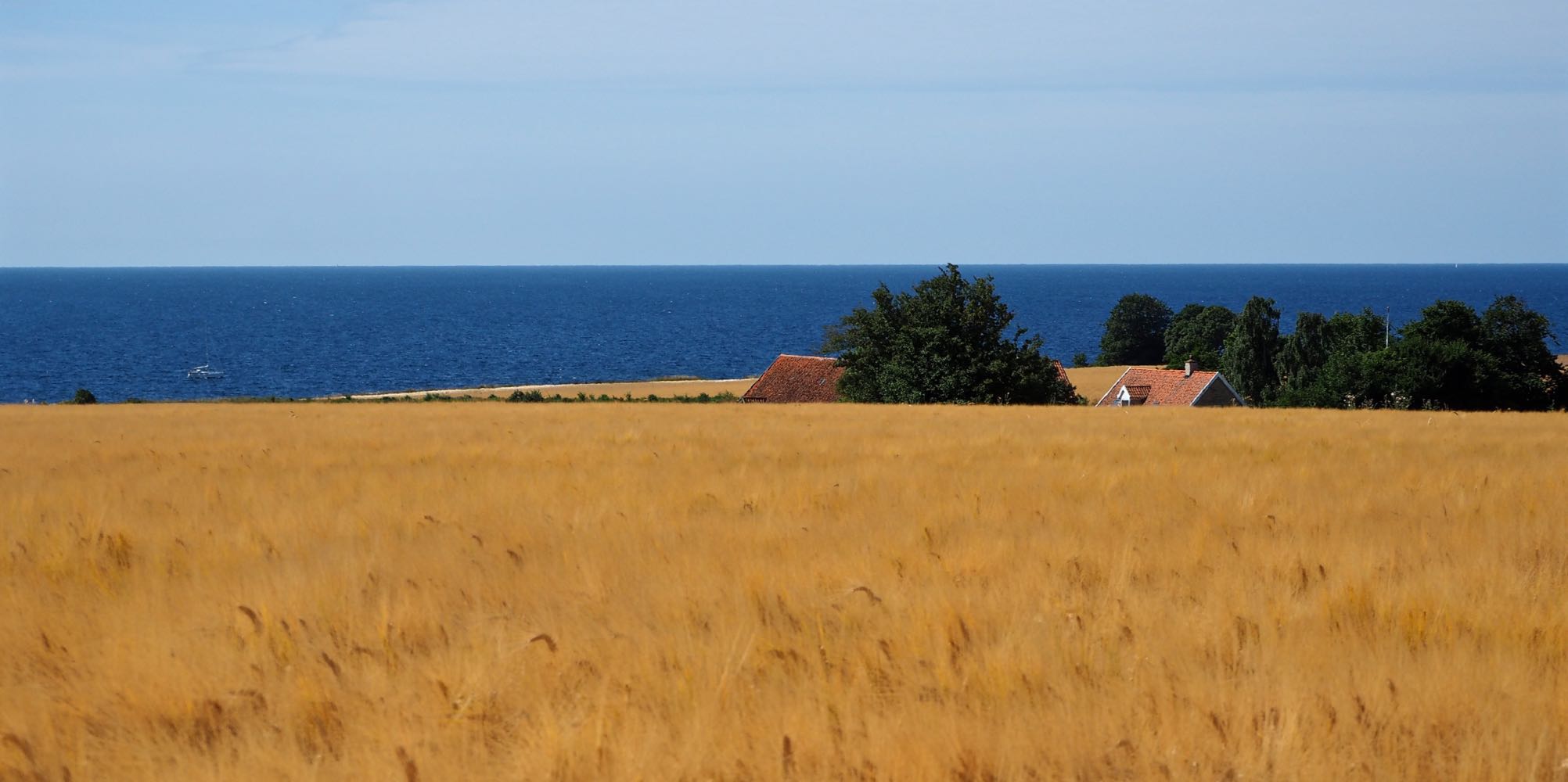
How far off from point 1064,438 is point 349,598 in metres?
10.5

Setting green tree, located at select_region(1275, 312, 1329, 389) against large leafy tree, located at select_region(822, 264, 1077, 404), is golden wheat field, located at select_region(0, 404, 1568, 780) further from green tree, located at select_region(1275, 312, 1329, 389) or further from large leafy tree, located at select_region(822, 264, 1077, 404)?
green tree, located at select_region(1275, 312, 1329, 389)

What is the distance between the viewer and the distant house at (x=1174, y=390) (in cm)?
6341

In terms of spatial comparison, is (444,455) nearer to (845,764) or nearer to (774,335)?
(845,764)

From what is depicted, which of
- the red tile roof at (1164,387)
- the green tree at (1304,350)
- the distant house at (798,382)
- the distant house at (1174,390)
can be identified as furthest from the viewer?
the green tree at (1304,350)

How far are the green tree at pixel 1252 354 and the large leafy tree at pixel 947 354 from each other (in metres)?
31.5

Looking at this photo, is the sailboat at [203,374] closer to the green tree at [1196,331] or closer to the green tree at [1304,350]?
the green tree at [1196,331]

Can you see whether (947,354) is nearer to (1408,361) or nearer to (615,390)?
(1408,361)

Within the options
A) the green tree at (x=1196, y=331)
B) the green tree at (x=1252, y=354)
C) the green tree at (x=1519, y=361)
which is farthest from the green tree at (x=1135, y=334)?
the green tree at (x=1519, y=361)

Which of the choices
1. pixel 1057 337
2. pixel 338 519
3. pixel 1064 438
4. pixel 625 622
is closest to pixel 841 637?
pixel 625 622

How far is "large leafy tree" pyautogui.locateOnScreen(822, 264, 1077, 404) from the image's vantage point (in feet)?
141

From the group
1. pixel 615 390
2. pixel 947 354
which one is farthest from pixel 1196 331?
pixel 947 354

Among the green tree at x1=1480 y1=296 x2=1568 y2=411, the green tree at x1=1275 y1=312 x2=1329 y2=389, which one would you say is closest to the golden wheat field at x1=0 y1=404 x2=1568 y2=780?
the green tree at x1=1480 y1=296 x2=1568 y2=411

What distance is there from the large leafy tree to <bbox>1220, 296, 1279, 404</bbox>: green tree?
3148 cm

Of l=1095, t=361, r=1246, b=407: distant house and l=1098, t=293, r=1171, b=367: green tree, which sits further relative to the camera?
l=1098, t=293, r=1171, b=367: green tree
